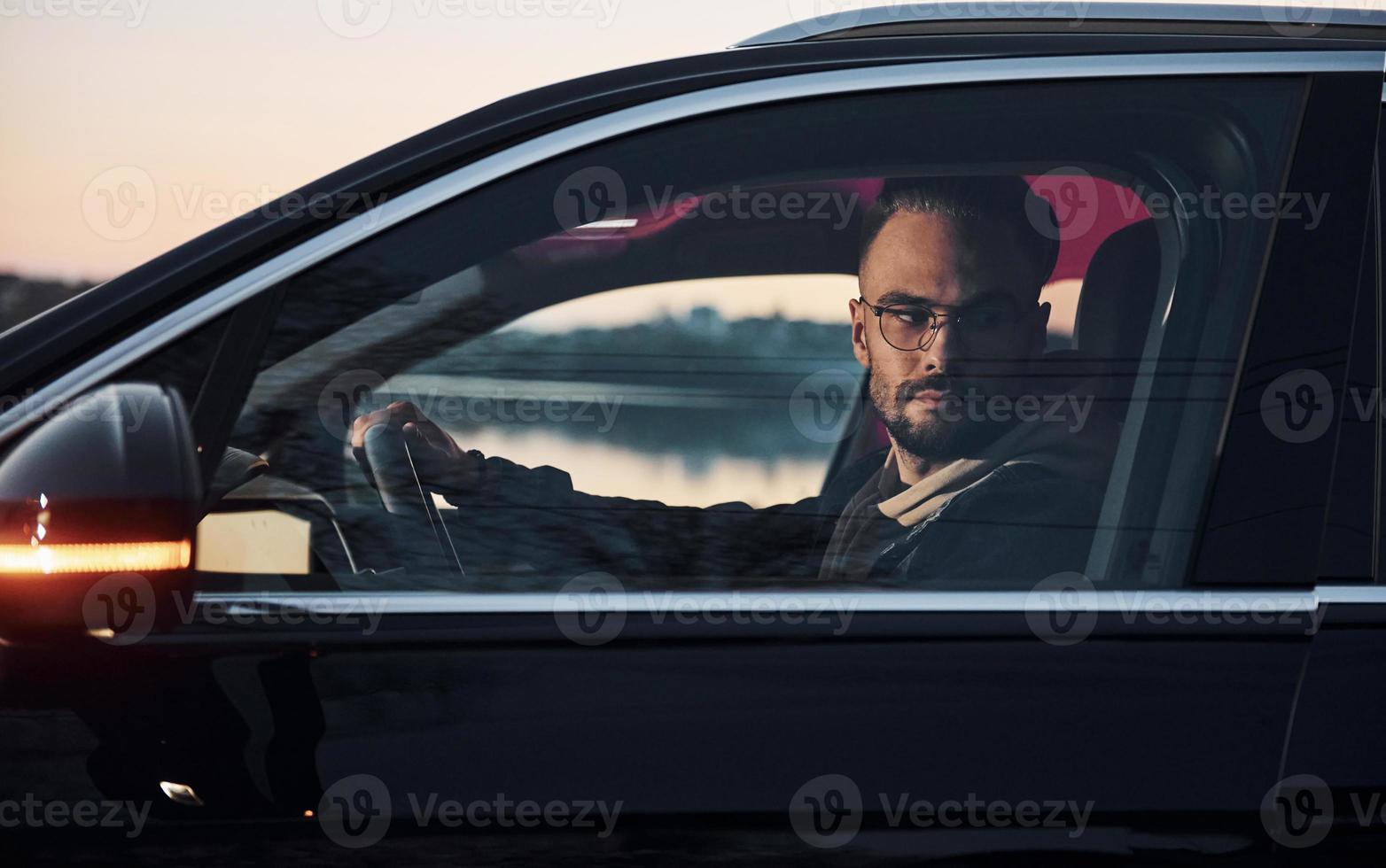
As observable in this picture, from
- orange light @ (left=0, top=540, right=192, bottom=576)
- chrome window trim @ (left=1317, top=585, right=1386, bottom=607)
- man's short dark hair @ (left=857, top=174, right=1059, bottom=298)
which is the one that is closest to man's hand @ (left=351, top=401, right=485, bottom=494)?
orange light @ (left=0, top=540, right=192, bottom=576)

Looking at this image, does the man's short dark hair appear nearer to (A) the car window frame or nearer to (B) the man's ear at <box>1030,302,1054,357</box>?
(B) the man's ear at <box>1030,302,1054,357</box>

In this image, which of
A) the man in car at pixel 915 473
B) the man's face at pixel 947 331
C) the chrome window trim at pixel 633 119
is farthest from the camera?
the man's face at pixel 947 331

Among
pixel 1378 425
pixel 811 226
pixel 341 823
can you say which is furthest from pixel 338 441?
pixel 1378 425

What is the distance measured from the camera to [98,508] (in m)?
1.29

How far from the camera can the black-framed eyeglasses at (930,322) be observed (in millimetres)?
1701

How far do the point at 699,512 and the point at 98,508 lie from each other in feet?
2.18

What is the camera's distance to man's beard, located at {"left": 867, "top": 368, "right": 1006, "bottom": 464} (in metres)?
1.67

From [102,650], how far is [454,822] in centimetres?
41

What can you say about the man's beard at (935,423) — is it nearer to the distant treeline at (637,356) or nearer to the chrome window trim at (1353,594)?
the distant treeline at (637,356)

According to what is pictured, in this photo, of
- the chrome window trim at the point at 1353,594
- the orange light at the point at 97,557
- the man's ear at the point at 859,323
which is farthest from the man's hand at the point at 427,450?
the chrome window trim at the point at 1353,594

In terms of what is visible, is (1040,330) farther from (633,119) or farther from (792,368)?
(633,119)

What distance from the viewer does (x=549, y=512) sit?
1.57m

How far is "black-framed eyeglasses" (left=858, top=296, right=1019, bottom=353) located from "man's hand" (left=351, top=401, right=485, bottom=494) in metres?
0.57

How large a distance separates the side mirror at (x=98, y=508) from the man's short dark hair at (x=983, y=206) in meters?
0.91
